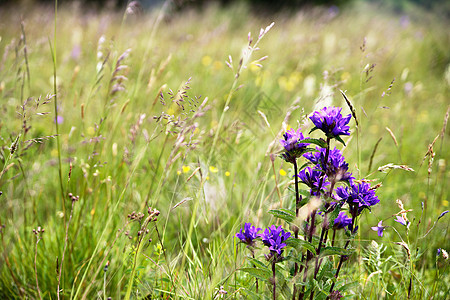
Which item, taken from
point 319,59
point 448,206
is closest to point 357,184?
point 448,206

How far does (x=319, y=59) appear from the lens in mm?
4914

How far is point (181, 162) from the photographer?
4.35 feet

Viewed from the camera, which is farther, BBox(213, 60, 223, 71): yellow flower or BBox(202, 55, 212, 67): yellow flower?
BBox(202, 55, 212, 67): yellow flower

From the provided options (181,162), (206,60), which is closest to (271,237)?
(181,162)

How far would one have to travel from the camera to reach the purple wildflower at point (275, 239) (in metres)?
0.92

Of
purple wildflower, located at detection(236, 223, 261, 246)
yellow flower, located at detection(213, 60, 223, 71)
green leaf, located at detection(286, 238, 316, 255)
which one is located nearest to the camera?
green leaf, located at detection(286, 238, 316, 255)

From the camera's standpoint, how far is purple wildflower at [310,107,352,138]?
0.88m

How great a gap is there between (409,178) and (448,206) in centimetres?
32

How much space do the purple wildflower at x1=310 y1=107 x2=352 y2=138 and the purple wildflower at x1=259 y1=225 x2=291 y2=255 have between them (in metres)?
0.29

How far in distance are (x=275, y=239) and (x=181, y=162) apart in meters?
0.52

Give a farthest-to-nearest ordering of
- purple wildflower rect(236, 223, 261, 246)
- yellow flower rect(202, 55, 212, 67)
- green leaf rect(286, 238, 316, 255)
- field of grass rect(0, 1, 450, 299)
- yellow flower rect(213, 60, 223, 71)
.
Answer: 1. yellow flower rect(202, 55, 212, 67)
2. yellow flower rect(213, 60, 223, 71)
3. field of grass rect(0, 1, 450, 299)
4. purple wildflower rect(236, 223, 261, 246)
5. green leaf rect(286, 238, 316, 255)

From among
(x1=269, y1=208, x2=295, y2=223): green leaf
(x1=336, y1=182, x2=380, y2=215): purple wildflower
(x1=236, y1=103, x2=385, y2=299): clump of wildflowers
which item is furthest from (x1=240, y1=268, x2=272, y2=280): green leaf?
(x1=336, y1=182, x2=380, y2=215): purple wildflower

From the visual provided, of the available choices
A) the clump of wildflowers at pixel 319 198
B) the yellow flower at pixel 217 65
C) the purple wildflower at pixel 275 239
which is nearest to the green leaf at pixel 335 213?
the clump of wildflowers at pixel 319 198

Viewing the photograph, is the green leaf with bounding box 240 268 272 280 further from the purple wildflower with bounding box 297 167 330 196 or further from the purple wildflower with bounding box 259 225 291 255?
the purple wildflower with bounding box 297 167 330 196
